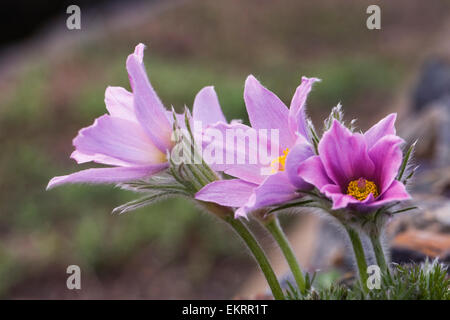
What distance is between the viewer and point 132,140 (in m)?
1.19

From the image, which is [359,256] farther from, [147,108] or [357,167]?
[147,108]

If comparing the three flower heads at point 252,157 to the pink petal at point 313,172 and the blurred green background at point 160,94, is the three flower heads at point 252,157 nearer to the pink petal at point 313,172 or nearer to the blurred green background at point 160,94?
the pink petal at point 313,172

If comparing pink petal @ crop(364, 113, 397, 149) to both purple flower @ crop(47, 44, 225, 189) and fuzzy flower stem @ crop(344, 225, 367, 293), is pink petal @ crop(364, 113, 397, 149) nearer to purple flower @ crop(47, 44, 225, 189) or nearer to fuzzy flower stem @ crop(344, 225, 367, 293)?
fuzzy flower stem @ crop(344, 225, 367, 293)

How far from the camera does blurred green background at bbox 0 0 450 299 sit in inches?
179

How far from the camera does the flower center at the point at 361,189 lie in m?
1.12

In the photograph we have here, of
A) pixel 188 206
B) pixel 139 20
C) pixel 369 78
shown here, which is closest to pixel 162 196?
pixel 188 206

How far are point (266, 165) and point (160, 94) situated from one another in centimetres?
567

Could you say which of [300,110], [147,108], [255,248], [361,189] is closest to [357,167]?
[361,189]

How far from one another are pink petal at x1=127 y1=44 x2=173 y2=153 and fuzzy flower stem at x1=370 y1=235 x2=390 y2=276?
423mm

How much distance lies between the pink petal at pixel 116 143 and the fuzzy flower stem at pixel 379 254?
1.40ft

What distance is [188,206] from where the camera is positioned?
5.00 meters

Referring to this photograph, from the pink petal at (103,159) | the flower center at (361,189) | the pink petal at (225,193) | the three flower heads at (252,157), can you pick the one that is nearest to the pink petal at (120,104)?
the three flower heads at (252,157)

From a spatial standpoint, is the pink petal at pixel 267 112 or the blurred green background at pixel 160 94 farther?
the blurred green background at pixel 160 94

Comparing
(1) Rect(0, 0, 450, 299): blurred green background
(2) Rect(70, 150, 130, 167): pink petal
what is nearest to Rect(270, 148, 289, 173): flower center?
(2) Rect(70, 150, 130, 167): pink petal
